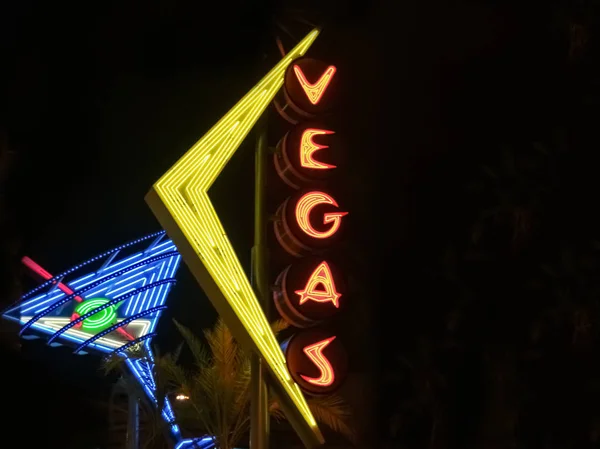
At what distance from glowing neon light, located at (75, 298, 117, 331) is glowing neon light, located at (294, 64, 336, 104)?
761 centimetres

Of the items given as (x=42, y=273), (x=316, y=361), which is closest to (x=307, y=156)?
(x=316, y=361)

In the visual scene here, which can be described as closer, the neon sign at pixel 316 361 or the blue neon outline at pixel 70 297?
the neon sign at pixel 316 361

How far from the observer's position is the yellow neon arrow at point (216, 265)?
7.33 metres

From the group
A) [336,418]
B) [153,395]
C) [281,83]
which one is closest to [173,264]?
[153,395]

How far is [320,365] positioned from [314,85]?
3.73 meters

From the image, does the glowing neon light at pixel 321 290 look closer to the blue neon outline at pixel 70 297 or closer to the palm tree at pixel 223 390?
the palm tree at pixel 223 390

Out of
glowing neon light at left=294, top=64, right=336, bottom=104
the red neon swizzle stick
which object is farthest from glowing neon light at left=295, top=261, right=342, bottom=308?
the red neon swizzle stick

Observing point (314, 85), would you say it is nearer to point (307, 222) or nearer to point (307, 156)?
point (307, 156)

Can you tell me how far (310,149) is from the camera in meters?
8.68

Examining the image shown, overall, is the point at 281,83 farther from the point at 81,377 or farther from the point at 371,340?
the point at 81,377

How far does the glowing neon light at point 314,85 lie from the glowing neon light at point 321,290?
2366 mm

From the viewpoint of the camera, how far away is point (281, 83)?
29.4ft

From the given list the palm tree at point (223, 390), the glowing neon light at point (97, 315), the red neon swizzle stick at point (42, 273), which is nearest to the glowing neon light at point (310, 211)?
the palm tree at point (223, 390)

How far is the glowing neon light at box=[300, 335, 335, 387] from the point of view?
7582 mm
